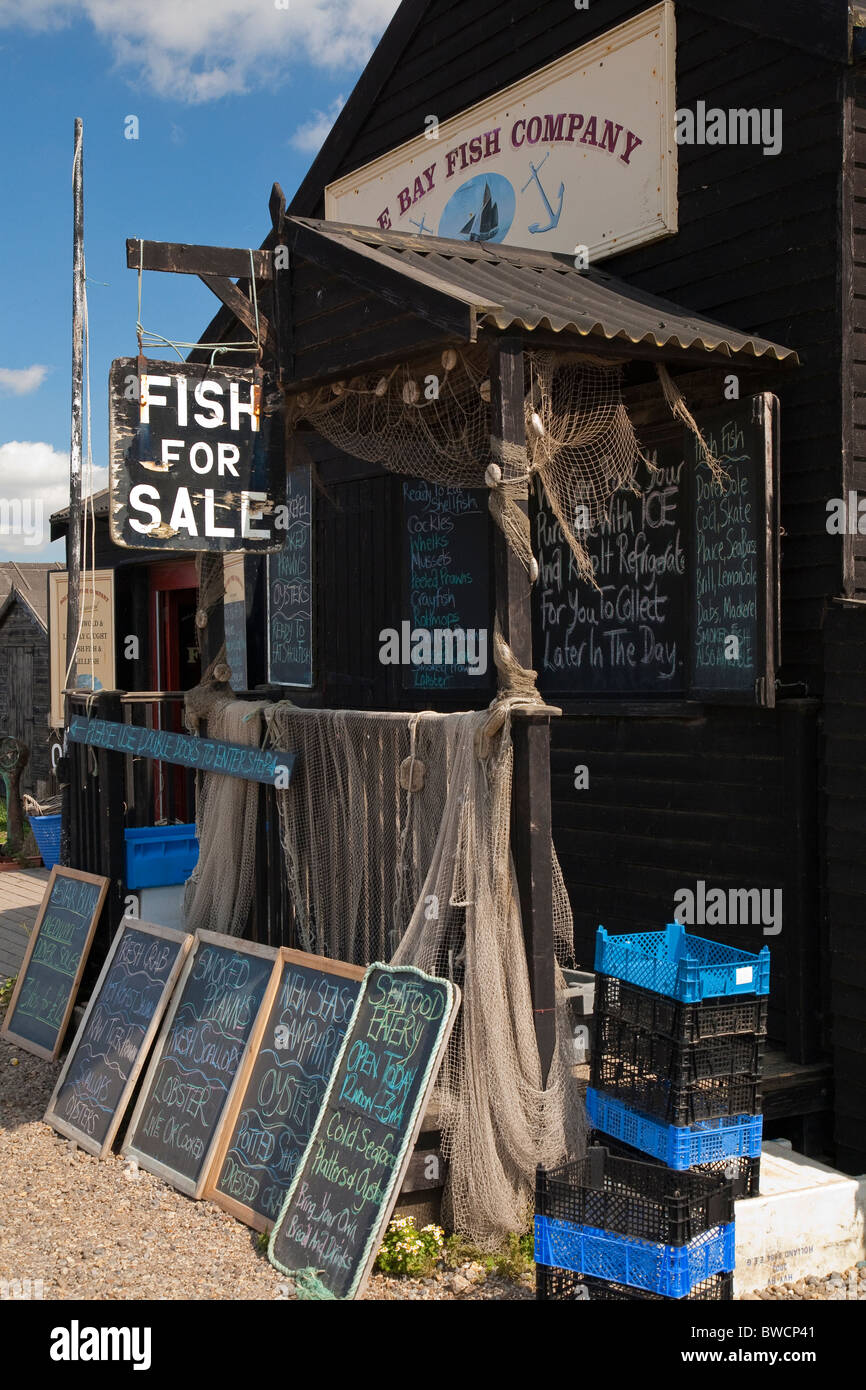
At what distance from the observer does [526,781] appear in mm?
4770

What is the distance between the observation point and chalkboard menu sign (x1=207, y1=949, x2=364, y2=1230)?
498cm

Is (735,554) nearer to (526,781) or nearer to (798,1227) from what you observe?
(526,781)

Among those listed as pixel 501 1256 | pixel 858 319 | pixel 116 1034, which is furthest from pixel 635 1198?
pixel 858 319

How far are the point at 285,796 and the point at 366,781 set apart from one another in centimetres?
59

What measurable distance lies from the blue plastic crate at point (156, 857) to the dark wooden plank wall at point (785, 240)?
11.8 ft

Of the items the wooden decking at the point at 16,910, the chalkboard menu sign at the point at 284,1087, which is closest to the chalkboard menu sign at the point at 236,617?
the wooden decking at the point at 16,910

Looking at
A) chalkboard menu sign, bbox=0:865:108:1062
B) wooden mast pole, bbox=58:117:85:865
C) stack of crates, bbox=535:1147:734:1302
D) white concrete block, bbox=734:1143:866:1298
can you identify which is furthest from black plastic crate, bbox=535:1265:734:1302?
wooden mast pole, bbox=58:117:85:865

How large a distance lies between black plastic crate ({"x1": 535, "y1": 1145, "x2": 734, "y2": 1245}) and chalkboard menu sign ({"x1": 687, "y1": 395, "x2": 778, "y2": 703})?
7.65 feet

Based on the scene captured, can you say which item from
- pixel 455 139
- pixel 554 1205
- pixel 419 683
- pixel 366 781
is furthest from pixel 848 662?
pixel 455 139

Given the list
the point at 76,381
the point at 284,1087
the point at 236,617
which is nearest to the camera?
the point at 284,1087

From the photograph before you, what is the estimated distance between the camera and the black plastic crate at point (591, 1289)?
3879mm

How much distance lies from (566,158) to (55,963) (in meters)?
5.33

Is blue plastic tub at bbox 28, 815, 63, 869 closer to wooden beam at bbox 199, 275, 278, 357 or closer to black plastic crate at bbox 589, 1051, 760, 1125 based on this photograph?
wooden beam at bbox 199, 275, 278, 357

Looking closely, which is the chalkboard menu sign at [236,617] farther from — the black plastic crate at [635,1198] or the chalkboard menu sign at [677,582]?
the black plastic crate at [635,1198]
